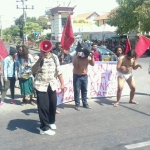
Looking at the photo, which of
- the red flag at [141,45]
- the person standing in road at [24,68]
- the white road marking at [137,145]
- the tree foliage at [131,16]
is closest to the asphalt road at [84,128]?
the white road marking at [137,145]

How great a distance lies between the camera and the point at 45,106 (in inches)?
188

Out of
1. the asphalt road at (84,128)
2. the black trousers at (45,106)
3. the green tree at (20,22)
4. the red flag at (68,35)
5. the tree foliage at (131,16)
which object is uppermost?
the green tree at (20,22)

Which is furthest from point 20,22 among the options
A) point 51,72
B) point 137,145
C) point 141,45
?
point 137,145

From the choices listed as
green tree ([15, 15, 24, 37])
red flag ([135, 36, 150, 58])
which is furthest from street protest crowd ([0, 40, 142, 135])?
green tree ([15, 15, 24, 37])

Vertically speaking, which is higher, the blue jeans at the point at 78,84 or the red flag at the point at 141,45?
the red flag at the point at 141,45

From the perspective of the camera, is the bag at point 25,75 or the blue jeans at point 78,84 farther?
the bag at point 25,75

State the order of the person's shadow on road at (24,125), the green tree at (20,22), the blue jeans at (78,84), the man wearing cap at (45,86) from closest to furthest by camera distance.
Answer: the man wearing cap at (45,86), the person's shadow on road at (24,125), the blue jeans at (78,84), the green tree at (20,22)

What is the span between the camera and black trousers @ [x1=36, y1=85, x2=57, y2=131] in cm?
476

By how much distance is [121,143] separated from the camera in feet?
14.5

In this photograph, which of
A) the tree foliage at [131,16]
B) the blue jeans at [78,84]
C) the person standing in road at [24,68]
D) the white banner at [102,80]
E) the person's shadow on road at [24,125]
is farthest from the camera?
the tree foliage at [131,16]

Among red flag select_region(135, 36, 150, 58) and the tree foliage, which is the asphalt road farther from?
the tree foliage

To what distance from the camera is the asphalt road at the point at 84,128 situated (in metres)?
4.39

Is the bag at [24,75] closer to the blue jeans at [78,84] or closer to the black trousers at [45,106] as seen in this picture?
the blue jeans at [78,84]

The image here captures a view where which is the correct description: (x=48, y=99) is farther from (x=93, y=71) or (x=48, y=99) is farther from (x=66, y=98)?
(x=93, y=71)
